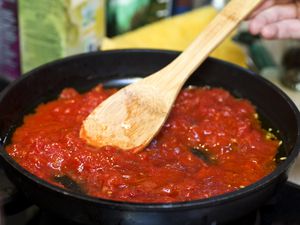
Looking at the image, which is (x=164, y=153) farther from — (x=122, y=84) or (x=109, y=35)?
(x=109, y=35)

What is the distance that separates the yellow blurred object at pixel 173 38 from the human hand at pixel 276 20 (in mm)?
236

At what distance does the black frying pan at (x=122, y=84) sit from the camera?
688mm

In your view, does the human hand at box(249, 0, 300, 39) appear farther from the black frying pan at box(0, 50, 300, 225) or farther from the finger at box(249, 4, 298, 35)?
the black frying pan at box(0, 50, 300, 225)

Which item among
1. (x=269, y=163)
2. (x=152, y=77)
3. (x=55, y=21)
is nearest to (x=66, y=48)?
(x=55, y=21)

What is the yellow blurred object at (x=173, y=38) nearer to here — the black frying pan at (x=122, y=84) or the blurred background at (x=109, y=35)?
the blurred background at (x=109, y=35)

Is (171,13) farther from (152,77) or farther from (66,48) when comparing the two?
(152,77)

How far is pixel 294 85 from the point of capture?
117 centimetres

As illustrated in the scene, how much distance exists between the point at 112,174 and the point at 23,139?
0.20 meters

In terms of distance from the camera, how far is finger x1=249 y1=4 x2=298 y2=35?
3.73ft

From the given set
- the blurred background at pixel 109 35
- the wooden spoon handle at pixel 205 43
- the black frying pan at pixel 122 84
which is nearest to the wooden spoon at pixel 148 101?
the wooden spoon handle at pixel 205 43

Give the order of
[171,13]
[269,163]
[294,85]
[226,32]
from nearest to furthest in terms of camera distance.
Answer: [269,163] < [226,32] < [294,85] < [171,13]

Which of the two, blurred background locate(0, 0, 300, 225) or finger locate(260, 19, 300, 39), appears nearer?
finger locate(260, 19, 300, 39)

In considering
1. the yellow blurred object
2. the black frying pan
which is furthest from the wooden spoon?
the yellow blurred object

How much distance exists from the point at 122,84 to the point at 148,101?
0.18 m
